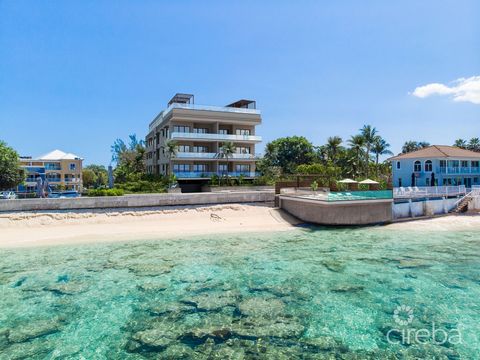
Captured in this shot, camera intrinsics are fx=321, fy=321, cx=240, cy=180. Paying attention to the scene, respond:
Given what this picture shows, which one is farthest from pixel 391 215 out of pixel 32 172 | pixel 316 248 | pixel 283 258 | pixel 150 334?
pixel 32 172

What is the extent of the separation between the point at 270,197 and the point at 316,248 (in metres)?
14.4

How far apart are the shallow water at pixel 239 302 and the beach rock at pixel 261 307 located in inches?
2.9

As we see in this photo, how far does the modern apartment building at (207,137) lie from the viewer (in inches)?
1922

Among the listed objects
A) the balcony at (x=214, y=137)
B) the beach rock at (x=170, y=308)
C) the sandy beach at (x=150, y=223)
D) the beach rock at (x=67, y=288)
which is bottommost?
the beach rock at (x=170, y=308)

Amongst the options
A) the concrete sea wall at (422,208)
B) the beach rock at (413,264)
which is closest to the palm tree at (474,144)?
the concrete sea wall at (422,208)

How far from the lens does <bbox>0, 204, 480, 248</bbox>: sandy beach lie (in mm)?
23812

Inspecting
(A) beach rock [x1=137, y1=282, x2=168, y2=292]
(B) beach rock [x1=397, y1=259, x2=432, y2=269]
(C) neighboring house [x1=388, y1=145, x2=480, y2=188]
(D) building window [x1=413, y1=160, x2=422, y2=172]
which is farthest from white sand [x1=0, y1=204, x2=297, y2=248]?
(D) building window [x1=413, y1=160, x2=422, y2=172]

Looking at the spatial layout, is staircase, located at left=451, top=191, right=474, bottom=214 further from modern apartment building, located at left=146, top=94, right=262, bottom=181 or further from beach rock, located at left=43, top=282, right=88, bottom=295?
beach rock, located at left=43, top=282, right=88, bottom=295

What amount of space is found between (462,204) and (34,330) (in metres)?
39.8

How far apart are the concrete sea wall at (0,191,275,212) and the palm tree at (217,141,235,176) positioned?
15.0 metres

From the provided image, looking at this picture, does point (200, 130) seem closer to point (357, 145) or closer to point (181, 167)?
point (181, 167)

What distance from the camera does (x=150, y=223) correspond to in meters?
28.2

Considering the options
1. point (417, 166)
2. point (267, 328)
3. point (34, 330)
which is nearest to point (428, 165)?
point (417, 166)

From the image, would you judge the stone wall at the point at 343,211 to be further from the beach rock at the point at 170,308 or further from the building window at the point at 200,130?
the building window at the point at 200,130
